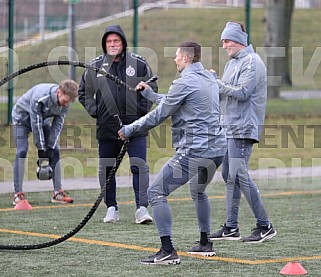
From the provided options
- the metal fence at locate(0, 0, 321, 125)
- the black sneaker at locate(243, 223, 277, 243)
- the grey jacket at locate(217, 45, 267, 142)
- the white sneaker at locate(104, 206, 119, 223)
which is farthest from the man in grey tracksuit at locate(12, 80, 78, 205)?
the metal fence at locate(0, 0, 321, 125)

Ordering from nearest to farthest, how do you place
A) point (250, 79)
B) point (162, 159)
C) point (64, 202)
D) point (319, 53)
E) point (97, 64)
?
point (250, 79)
point (97, 64)
point (64, 202)
point (162, 159)
point (319, 53)

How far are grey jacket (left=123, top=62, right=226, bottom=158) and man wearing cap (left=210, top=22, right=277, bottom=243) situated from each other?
40.6 inches

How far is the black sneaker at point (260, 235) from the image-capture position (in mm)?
9609

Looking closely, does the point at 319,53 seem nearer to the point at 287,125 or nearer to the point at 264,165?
the point at 287,125

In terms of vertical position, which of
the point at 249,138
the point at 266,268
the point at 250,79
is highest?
the point at 250,79

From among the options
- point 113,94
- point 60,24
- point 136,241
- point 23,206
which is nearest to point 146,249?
point 136,241

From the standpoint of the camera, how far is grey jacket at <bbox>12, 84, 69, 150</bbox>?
11.8 m

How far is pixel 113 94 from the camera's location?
11.0m

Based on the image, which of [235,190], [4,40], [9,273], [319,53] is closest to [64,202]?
[235,190]

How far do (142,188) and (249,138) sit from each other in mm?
1828

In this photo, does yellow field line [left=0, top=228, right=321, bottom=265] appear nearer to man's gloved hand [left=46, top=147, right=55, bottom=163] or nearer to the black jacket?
the black jacket

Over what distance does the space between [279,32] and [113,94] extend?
15.5 meters

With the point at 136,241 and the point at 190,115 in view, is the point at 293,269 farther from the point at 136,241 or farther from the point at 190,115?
the point at 136,241

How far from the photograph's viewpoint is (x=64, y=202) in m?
12.7
